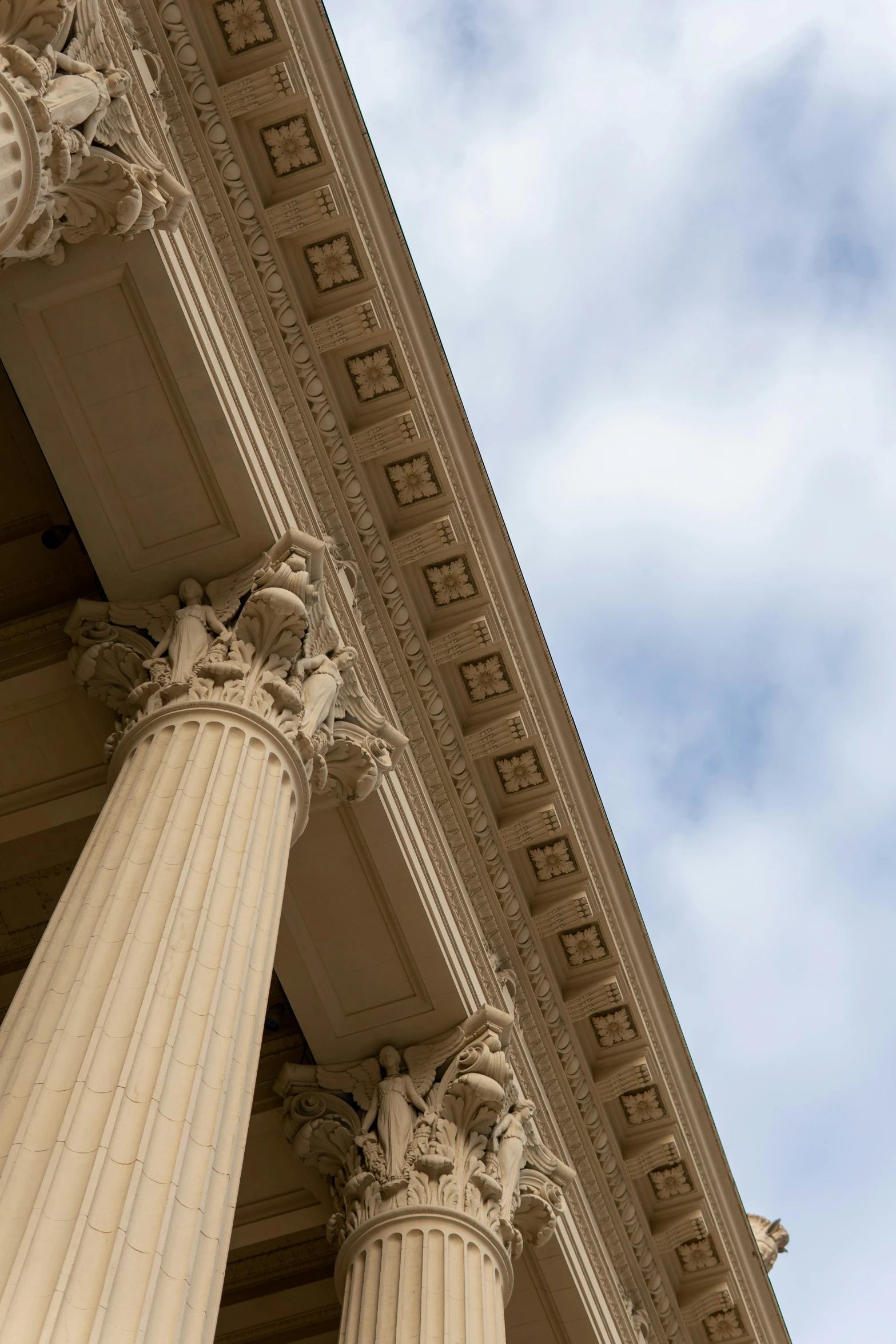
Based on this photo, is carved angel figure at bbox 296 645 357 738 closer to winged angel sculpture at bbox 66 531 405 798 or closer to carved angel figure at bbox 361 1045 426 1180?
winged angel sculpture at bbox 66 531 405 798

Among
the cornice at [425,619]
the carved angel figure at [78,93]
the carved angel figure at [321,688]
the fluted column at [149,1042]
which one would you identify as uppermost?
the cornice at [425,619]

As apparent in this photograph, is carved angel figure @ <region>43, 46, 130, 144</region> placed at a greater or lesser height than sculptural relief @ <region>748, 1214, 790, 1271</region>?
lesser

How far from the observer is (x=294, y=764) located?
40.8 ft

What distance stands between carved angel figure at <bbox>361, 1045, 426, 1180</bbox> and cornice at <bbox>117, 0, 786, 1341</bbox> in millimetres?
1776

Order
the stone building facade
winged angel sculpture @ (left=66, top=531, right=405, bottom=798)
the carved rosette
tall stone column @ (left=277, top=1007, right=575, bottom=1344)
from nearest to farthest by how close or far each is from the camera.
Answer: the stone building facade
winged angel sculpture @ (left=66, top=531, right=405, bottom=798)
tall stone column @ (left=277, top=1007, right=575, bottom=1344)
the carved rosette

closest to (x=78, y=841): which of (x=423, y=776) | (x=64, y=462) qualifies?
(x=423, y=776)

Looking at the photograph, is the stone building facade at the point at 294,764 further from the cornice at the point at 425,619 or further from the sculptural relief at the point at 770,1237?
the sculptural relief at the point at 770,1237

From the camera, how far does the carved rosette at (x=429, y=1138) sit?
14.2 meters

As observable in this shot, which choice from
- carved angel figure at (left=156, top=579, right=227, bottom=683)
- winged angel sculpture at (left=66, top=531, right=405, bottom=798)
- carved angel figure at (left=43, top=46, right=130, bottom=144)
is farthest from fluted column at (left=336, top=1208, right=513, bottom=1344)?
carved angel figure at (left=43, top=46, right=130, bottom=144)

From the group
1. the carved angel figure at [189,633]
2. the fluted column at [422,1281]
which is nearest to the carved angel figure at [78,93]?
the carved angel figure at [189,633]

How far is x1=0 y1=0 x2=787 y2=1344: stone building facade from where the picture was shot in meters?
10.6

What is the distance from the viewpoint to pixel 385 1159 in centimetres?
1450

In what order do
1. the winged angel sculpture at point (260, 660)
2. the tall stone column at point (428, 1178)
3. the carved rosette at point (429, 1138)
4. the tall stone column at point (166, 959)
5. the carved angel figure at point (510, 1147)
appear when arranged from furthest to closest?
1. the carved angel figure at point (510, 1147)
2. the carved rosette at point (429, 1138)
3. the tall stone column at point (428, 1178)
4. the winged angel sculpture at point (260, 660)
5. the tall stone column at point (166, 959)

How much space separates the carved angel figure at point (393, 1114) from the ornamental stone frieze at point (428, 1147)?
12 millimetres
